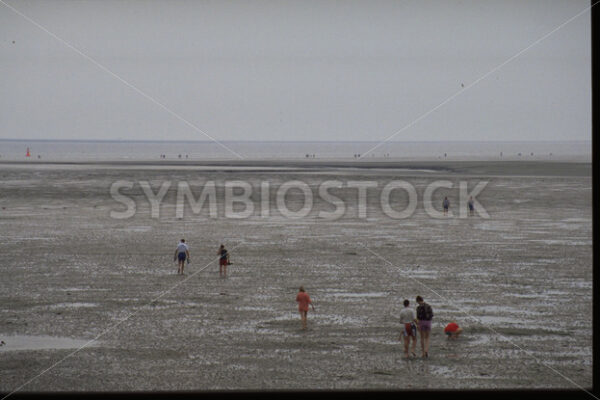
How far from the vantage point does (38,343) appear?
1912cm

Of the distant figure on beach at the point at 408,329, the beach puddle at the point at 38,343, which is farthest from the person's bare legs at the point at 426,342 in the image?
the beach puddle at the point at 38,343

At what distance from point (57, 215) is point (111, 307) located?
27.3m

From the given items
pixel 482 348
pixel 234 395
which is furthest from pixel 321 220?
pixel 234 395

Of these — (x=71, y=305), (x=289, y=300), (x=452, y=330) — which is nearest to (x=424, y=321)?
(x=452, y=330)

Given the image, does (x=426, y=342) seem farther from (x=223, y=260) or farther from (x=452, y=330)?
(x=223, y=260)

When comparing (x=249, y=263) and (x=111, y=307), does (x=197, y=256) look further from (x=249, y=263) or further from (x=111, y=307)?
(x=111, y=307)

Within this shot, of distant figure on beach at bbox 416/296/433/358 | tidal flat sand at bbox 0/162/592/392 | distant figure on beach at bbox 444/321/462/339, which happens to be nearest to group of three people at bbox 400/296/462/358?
distant figure on beach at bbox 416/296/433/358

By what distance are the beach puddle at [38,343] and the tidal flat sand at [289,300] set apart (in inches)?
3.0

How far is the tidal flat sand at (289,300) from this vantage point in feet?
55.4

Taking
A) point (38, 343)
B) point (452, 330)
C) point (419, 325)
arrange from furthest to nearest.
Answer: point (452, 330) → point (38, 343) → point (419, 325)

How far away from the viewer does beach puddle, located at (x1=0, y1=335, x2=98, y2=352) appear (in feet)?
61.4

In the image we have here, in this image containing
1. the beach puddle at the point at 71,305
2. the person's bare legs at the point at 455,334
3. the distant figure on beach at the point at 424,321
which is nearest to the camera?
the distant figure on beach at the point at 424,321

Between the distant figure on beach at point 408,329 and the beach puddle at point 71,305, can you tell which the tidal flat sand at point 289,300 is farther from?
the distant figure on beach at point 408,329

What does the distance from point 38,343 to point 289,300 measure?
8.24m
